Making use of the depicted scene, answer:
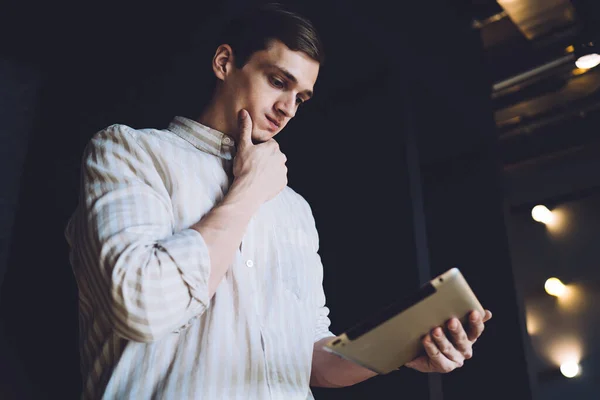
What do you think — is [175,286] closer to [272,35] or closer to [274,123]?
[274,123]

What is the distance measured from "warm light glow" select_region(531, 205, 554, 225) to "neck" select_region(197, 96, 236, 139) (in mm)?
4794

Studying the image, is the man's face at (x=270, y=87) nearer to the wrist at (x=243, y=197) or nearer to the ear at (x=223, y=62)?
the ear at (x=223, y=62)

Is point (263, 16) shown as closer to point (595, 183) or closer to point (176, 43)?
point (176, 43)

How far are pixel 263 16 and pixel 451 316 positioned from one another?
97 cm

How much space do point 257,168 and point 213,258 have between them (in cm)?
29

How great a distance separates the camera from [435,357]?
41.8 inches

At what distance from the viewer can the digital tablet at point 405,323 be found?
908 mm

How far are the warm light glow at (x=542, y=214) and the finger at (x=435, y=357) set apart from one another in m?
4.79

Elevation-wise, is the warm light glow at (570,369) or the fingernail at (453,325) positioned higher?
the fingernail at (453,325)

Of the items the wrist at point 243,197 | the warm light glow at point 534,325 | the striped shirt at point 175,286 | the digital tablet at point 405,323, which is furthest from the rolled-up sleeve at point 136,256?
the warm light glow at point 534,325

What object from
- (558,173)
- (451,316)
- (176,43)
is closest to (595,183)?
(558,173)

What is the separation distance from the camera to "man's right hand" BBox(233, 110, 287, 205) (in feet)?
3.63

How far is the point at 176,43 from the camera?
220cm

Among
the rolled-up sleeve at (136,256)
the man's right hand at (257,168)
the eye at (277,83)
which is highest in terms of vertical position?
the eye at (277,83)
